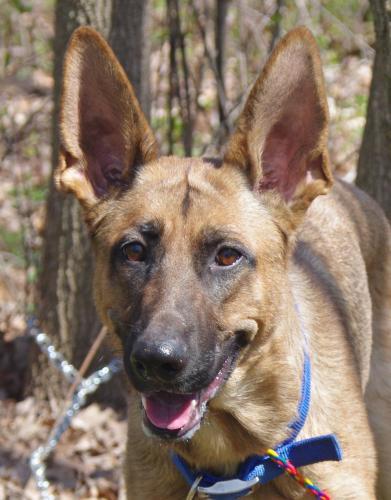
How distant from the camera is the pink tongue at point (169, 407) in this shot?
3.64 m

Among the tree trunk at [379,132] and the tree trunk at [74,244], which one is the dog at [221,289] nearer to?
the tree trunk at [379,132]

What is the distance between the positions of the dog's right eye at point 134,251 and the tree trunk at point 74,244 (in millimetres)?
2095

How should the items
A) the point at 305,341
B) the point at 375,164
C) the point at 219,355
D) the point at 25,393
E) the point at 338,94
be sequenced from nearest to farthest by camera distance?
1. the point at 219,355
2. the point at 305,341
3. the point at 375,164
4. the point at 25,393
5. the point at 338,94

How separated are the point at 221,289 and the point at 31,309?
3565 millimetres

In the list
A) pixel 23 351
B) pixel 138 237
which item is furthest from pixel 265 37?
pixel 138 237

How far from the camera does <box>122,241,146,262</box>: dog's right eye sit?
3.82 metres

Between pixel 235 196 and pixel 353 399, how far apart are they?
121 cm

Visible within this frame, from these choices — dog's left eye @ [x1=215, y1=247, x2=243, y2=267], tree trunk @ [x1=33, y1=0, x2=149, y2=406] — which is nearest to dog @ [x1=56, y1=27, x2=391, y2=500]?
dog's left eye @ [x1=215, y1=247, x2=243, y2=267]

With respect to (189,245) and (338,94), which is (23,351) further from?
(338,94)

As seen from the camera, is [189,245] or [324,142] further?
[324,142]

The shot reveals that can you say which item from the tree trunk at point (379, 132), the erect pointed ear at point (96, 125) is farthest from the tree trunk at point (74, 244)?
the erect pointed ear at point (96, 125)

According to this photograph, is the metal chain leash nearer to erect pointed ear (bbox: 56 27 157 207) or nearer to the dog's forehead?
erect pointed ear (bbox: 56 27 157 207)

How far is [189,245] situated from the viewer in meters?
3.73

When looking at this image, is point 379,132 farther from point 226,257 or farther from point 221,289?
point 221,289
